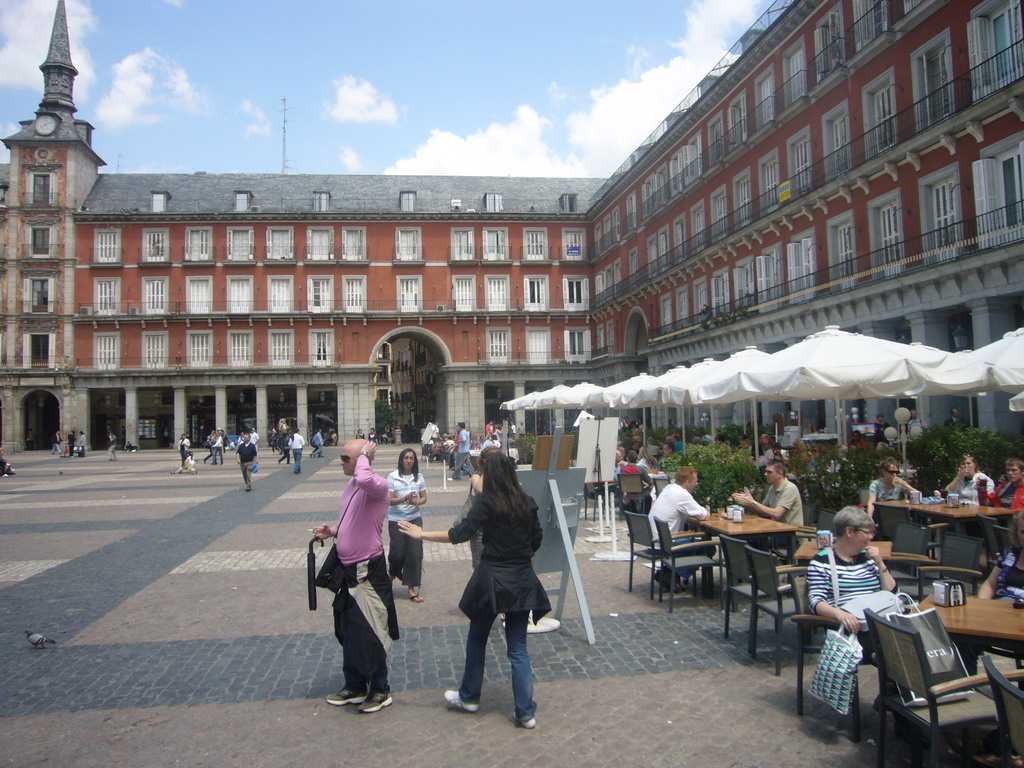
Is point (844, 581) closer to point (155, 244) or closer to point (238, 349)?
point (238, 349)

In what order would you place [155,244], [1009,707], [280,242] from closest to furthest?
[1009,707]
[155,244]
[280,242]

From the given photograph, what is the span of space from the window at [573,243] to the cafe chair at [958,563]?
42507mm

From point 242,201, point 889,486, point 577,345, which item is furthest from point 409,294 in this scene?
point 889,486

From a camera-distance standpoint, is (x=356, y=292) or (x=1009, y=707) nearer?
(x=1009, y=707)

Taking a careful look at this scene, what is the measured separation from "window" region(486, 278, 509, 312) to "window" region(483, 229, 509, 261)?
4.72ft

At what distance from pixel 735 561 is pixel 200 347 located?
4427 cm

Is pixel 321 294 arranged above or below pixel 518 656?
above

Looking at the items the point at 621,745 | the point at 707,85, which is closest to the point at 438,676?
the point at 621,745

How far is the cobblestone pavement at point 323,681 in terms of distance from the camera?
4.15 m

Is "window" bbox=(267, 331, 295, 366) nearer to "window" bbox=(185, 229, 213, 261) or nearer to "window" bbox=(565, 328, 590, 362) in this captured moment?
"window" bbox=(185, 229, 213, 261)

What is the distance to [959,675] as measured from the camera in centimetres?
373

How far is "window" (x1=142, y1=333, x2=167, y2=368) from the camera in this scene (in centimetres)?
4428

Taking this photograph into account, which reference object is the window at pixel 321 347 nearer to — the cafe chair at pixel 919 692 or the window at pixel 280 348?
the window at pixel 280 348

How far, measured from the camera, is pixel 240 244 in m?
45.0
